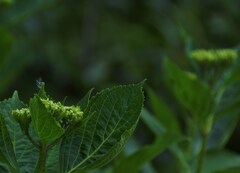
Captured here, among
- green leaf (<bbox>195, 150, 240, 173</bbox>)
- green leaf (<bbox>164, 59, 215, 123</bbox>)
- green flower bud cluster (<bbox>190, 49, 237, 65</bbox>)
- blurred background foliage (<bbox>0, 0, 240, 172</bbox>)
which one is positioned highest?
blurred background foliage (<bbox>0, 0, 240, 172</bbox>)

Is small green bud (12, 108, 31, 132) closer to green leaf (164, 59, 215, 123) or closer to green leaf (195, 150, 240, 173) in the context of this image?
green leaf (164, 59, 215, 123)

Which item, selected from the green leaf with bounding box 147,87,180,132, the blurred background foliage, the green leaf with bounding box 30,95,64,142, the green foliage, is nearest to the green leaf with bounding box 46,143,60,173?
the green foliage

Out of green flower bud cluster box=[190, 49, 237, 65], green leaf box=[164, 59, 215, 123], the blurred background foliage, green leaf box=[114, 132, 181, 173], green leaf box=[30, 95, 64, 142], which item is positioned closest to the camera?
green leaf box=[30, 95, 64, 142]

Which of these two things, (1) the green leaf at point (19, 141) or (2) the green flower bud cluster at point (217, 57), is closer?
(1) the green leaf at point (19, 141)

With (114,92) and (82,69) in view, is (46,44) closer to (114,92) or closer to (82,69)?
(82,69)

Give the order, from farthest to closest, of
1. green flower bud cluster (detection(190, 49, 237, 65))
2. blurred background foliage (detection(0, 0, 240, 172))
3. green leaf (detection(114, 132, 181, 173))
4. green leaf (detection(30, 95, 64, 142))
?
1. blurred background foliage (detection(0, 0, 240, 172))
2. green flower bud cluster (detection(190, 49, 237, 65))
3. green leaf (detection(114, 132, 181, 173))
4. green leaf (detection(30, 95, 64, 142))

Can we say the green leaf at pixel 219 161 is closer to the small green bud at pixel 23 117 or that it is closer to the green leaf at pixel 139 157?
the green leaf at pixel 139 157

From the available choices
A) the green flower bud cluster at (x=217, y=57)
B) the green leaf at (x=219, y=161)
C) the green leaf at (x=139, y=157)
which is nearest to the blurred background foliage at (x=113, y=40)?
the green leaf at (x=219, y=161)
